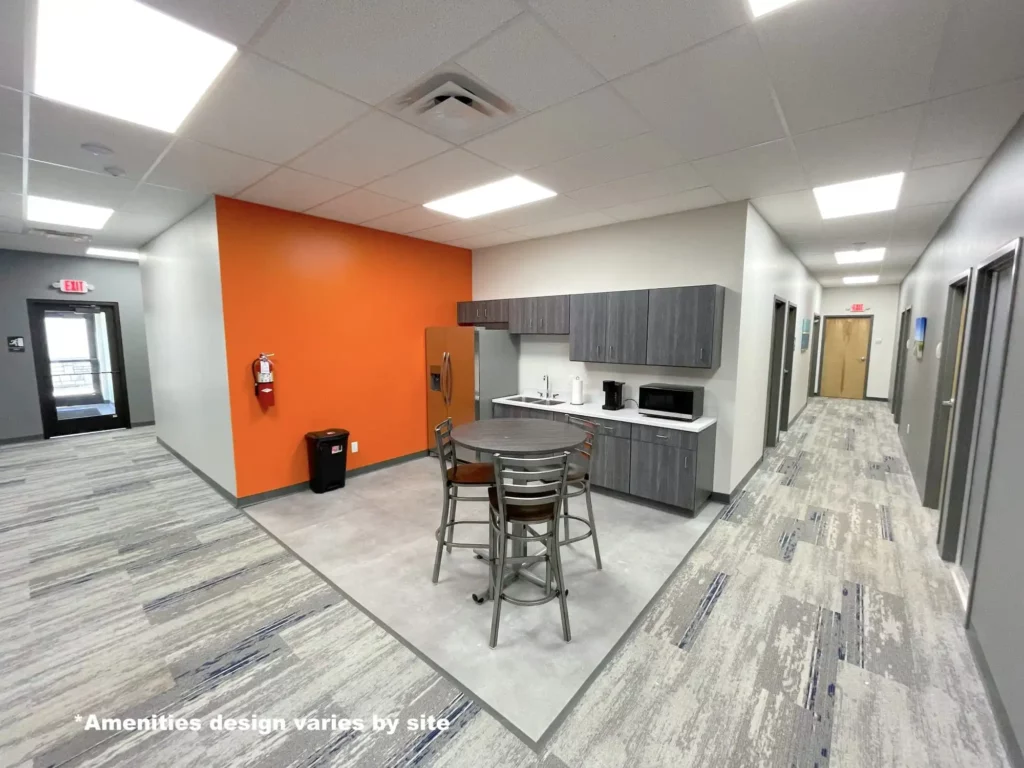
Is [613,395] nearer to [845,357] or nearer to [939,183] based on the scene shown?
[939,183]

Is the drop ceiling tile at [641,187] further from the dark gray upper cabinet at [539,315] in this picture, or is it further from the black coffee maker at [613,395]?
the black coffee maker at [613,395]

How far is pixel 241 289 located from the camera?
12.5ft

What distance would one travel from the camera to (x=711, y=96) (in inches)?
80.9

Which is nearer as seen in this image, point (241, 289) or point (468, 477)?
point (468, 477)

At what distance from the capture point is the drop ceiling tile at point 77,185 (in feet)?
9.97

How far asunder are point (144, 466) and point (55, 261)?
383 centimetres

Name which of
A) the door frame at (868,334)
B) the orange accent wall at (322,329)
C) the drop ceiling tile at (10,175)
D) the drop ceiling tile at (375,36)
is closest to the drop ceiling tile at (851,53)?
the drop ceiling tile at (375,36)

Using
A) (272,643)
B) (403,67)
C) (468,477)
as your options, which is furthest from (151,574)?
(403,67)

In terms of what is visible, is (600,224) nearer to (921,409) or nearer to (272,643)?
(921,409)

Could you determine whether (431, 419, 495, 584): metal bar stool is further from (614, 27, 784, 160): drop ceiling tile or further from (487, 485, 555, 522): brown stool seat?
(614, 27, 784, 160): drop ceiling tile

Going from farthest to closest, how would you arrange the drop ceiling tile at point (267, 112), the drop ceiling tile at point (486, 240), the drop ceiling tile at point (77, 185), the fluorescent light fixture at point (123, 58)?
1. the drop ceiling tile at point (486, 240)
2. the drop ceiling tile at point (77, 185)
3. the drop ceiling tile at point (267, 112)
4. the fluorescent light fixture at point (123, 58)

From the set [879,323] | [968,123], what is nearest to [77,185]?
[968,123]

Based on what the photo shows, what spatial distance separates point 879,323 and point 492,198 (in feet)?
32.8

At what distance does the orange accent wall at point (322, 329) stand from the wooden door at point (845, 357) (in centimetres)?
945
